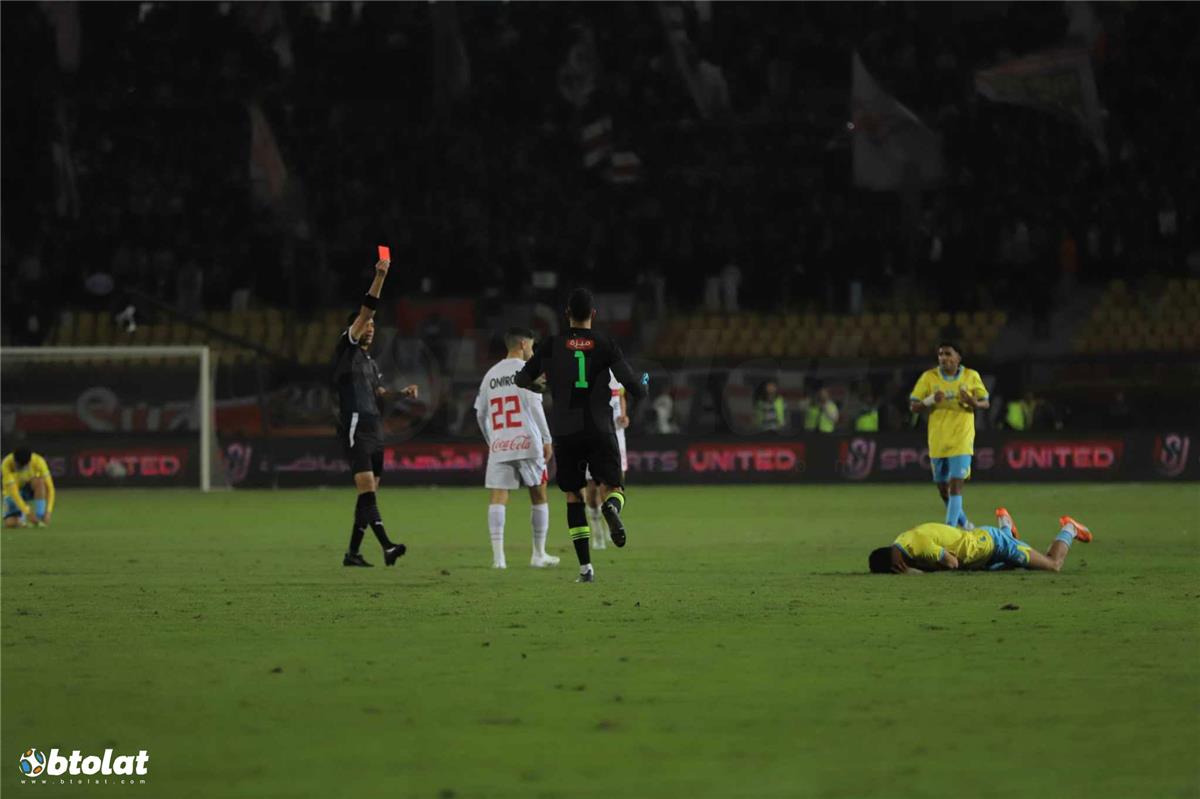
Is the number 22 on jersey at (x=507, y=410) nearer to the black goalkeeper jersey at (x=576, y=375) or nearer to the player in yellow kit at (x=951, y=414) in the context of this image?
the black goalkeeper jersey at (x=576, y=375)

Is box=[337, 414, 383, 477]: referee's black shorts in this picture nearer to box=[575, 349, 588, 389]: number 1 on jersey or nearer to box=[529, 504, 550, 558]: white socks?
box=[529, 504, 550, 558]: white socks

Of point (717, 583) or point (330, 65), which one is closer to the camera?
point (717, 583)

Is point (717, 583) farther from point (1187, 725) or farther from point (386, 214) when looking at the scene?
point (386, 214)

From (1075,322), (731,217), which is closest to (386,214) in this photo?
(731,217)

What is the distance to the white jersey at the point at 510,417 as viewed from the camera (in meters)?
15.8

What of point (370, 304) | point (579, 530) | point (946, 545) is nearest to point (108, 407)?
point (370, 304)

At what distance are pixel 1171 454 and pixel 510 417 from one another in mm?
21282

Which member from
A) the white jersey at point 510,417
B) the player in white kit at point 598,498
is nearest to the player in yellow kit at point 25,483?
the player in white kit at point 598,498

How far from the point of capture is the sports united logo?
640cm

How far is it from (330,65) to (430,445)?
1097 centimetres

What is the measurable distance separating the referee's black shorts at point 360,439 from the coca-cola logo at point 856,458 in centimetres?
1928

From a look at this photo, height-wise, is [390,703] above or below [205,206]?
below

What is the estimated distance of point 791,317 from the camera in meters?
37.2

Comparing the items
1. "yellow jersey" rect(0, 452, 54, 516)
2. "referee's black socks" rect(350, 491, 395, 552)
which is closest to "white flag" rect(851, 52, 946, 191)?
"yellow jersey" rect(0, 452, 54, 516)
